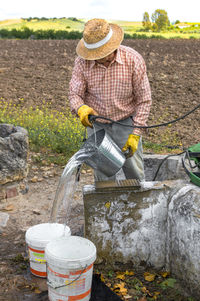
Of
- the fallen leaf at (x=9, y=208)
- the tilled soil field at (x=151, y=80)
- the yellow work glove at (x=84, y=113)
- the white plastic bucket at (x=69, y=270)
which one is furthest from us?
the tilled soil field at (x=151, y=80)

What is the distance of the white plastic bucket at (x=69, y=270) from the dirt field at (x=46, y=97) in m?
0.31

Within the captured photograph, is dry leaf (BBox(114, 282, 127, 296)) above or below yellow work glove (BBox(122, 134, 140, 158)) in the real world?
below

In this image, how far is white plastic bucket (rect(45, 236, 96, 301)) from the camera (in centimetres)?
219

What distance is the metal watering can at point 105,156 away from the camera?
2.53 meters

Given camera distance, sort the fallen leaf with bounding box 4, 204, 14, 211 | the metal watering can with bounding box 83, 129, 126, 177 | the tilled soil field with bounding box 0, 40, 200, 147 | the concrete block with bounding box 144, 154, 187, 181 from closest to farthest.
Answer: the metal watering can with bounding box 83, 129, 126, 177, the concrete block with bounding box 144, 154, 187, 181, the fallen leaf with bounding box 4, 204, 14, 211, the tilled soil field with bounding box 0, 40, 200, 147

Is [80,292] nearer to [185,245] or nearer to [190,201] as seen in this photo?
[185,245]

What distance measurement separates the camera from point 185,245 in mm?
2426

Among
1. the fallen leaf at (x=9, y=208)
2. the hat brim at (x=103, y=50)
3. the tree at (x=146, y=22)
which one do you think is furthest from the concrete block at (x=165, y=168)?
the tree at (x=146, y=22)

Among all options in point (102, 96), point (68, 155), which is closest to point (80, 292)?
point (102, 96)

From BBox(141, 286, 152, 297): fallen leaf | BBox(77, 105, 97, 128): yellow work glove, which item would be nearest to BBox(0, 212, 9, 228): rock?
BBox(77, 105, 97, 128): yellow work glove

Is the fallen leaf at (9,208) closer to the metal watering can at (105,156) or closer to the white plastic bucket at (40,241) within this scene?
the white plastic bucket at (40,241)

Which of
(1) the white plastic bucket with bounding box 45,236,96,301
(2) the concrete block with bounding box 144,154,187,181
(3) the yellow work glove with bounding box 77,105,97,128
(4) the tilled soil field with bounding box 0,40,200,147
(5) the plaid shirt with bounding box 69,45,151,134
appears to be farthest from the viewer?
(4) the tilled soil field with bounding box 0,40,200,147

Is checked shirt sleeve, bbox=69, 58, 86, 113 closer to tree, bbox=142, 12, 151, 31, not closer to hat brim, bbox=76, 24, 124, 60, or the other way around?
hat brim, bbox=76, 24, 124, 60

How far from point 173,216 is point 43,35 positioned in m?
18.5
